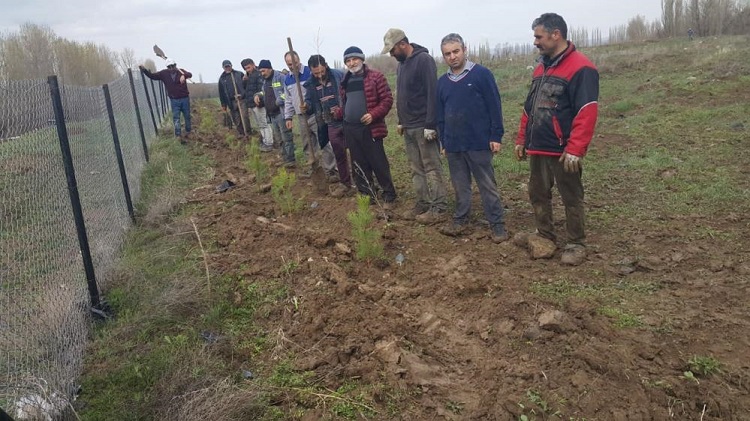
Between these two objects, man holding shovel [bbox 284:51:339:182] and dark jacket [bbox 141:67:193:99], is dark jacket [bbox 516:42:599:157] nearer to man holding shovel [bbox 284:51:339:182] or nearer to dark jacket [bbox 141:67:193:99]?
man holding shovel [bbox 284:51:339:182]

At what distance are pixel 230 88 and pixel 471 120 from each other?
960cm

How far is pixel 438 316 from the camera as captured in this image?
3.61m

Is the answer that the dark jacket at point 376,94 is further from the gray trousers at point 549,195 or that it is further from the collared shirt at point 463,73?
the gray trousers at point 549,195

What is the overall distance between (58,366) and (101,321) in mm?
914

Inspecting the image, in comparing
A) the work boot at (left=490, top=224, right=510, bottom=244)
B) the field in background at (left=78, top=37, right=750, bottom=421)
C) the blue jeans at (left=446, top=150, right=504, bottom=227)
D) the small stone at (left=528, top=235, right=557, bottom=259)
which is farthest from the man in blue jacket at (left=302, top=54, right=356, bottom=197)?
the small stone at (left=528, top=235, right=557, bottom=259)

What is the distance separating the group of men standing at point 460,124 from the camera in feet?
13.2

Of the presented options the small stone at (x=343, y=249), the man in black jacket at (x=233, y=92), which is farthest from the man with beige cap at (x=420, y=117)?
the man in black jacket at (x=233, y=92)

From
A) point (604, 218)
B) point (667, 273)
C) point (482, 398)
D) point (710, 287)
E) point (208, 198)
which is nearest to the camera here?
point (482, 398)

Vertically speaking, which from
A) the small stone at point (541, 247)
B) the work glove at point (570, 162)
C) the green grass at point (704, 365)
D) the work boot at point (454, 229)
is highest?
the work glove at point (570, 162)

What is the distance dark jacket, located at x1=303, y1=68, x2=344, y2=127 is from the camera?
22.1 feet

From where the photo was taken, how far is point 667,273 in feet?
13.0

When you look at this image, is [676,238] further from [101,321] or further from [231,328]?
[101,321]

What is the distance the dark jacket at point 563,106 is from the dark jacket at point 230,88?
29.8 ft

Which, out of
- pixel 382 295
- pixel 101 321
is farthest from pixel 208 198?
pixel 382 295
